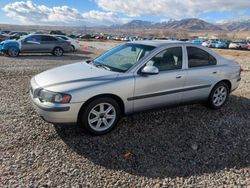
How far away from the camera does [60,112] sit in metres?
3.86

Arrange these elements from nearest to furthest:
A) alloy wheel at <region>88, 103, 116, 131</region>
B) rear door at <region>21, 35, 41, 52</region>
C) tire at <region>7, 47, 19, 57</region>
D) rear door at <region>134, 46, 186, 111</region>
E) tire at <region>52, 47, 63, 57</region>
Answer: alloy wheel at <region>88, 103, 116, 131</region> < rear door at <region>134, 46, 186, 111</region> < tire at <region>7, 47, 19, 57</region> < rear door at <region>21, 35, 41, 52</region> < tire at <region>52, 47, 63, 57</region>

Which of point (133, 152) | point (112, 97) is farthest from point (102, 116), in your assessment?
point (133, 152)

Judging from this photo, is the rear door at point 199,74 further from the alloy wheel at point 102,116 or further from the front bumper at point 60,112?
the front bumper at point 60,112

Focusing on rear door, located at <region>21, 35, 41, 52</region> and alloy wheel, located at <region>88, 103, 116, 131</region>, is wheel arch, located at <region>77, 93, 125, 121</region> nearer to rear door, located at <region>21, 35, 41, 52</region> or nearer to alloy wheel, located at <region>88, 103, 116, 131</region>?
alloy wheel, located at <region>88, 103, 116, 131</region>

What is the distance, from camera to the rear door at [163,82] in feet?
14.7

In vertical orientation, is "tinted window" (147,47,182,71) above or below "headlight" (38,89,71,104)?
above

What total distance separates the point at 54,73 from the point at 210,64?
10.7 ft

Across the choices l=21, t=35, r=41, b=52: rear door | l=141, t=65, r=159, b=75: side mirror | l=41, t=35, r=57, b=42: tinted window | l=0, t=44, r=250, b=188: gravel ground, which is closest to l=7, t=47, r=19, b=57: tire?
l=21, t=35, r=41, b=52: rear door

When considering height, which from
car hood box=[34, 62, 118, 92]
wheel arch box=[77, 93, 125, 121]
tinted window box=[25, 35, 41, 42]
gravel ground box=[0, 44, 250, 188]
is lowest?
gravel ground box=[0, 44, 250, 188]

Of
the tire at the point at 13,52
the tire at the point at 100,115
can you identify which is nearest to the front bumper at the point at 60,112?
the tire at the point at 100,115

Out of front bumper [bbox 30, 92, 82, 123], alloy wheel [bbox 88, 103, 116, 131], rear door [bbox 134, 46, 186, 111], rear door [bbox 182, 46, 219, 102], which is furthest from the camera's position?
rear door [bbox 182, 46, 219, 102]

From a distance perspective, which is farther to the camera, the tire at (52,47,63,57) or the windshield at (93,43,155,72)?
the tire at (52,47,63,57)

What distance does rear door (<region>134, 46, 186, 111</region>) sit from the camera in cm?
447

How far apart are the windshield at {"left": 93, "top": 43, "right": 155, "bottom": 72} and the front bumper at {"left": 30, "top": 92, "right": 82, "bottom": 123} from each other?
1092mm
